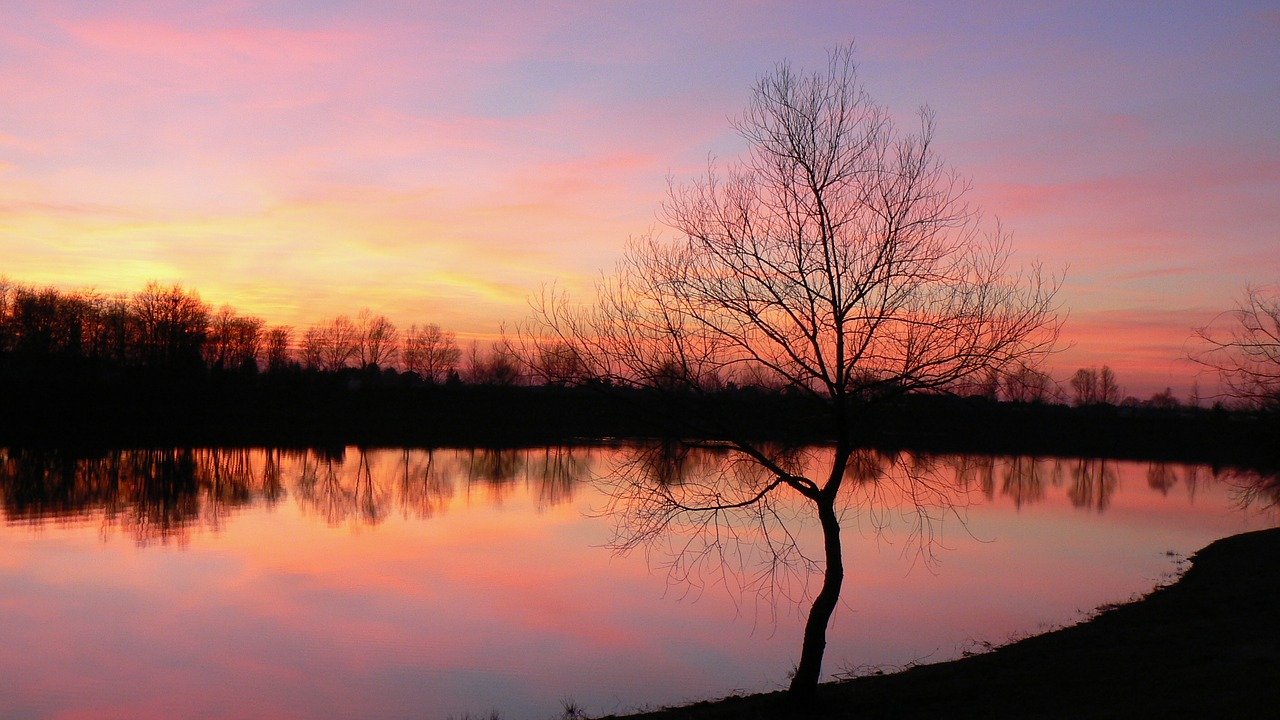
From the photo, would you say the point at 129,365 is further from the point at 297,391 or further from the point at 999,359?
the point at 999,359

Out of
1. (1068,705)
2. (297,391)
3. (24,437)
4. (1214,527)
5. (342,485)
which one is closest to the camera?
(1068,705)

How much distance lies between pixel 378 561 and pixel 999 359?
59.3 feet

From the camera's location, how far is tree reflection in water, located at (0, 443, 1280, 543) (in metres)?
28.5

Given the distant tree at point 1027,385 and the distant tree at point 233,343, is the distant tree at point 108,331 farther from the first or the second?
the distant tree at point 1027,385

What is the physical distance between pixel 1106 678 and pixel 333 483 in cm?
3519

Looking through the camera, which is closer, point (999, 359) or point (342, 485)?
point (999, 359)

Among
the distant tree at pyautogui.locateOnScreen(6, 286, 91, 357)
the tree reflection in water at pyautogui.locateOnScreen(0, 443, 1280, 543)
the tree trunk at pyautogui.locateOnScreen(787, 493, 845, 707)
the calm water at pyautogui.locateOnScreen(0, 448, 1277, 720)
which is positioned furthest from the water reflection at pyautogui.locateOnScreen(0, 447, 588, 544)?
the distant tree at pyautogui.locateOnScreen(6, 286, 91, 357)

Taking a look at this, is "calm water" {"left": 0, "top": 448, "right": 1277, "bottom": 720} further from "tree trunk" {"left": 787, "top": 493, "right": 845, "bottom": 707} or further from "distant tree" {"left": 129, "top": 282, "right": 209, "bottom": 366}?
"distant tree" {"left": 129, "top": 282, "right": 209, "bottom": 366}

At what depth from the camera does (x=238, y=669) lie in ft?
48.3

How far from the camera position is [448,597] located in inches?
770

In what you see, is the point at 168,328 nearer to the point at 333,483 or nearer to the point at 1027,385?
the point at 333,483

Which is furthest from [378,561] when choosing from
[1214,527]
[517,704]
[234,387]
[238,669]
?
[234,387]

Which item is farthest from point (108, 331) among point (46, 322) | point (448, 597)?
point (448, 597)

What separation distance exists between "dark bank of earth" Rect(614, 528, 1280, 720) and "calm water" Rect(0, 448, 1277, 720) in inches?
76.2
